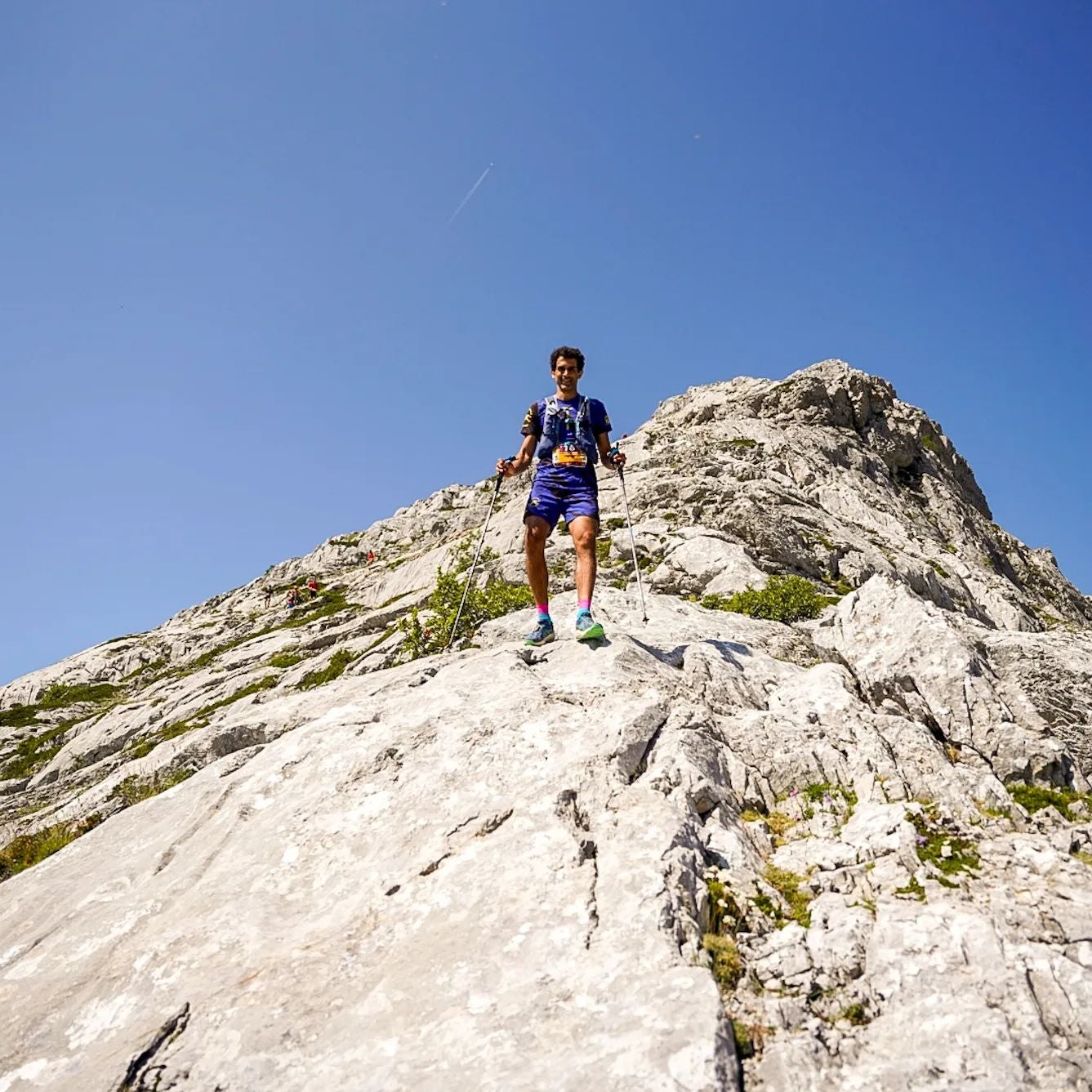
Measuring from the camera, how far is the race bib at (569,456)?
11406 millimetres

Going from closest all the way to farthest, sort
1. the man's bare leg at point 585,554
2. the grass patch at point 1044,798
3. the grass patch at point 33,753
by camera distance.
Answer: the grass patch at point 1044,798 < the man's bare leg at point 585,554 < the grass patch at point 33,753

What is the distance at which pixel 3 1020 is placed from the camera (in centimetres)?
559

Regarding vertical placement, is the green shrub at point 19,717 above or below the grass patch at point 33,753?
above

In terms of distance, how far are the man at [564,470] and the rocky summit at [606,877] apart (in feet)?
3.60

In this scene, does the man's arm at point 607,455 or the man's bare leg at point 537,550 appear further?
the man's arm at point 607,455

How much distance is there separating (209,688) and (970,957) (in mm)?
28937

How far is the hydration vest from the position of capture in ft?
37.9

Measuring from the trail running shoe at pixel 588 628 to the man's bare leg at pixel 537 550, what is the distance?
3.22 ft

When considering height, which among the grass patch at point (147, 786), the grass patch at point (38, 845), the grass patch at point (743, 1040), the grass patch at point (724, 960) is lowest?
the grass patch at point (743, 1040)

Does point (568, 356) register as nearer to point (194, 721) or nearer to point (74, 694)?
point (194, 721)

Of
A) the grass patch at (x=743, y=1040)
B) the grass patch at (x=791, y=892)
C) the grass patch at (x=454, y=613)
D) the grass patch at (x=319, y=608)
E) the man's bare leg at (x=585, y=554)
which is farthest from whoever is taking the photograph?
the grass patch at (x=319, y=608)

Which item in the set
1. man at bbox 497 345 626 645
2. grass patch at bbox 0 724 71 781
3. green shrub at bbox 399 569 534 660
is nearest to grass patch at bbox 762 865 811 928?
man at bbox 497 345 626 645

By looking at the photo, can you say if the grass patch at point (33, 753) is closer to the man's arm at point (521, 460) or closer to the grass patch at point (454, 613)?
the grass patch at point (454, 613)

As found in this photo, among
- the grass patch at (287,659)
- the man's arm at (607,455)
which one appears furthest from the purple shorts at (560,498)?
the grass patch at (287,659)
